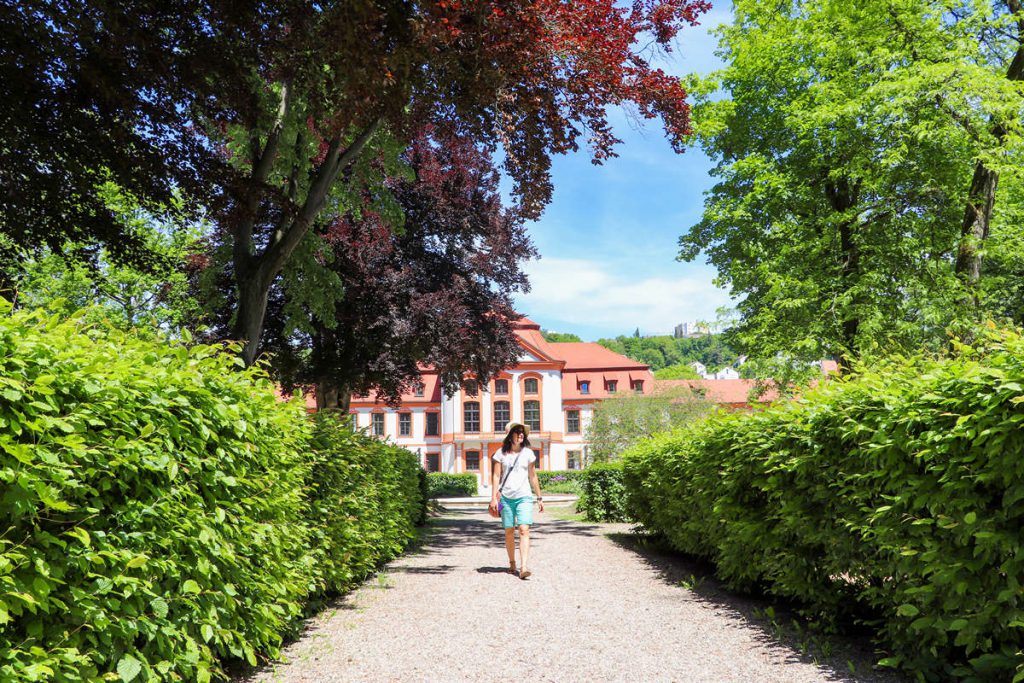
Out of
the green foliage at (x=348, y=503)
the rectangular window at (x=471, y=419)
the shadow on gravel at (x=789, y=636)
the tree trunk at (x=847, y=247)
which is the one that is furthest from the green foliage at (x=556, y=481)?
the shadow on gravel at (x=789, y=636)

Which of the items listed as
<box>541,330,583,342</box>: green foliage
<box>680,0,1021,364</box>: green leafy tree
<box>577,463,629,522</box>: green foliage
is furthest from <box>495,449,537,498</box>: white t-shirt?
<box>541,330,583,342</box>: green foliage

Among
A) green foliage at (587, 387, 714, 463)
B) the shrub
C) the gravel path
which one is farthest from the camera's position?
green foliage at (587, 387, 714, 463)

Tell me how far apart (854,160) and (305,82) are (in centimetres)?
1362

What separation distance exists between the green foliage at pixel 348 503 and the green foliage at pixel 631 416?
33.4 m

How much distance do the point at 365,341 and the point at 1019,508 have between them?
47.1 ft

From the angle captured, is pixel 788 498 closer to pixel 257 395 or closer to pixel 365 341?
pixel 257 395

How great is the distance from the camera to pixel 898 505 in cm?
432

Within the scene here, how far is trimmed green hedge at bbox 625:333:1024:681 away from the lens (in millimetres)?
3541

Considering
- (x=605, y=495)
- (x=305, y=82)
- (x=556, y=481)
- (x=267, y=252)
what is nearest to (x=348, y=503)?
(x=267, y=252)

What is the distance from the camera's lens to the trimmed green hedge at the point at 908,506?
3.54 meters

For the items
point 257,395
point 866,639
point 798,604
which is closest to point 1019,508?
point 866,639

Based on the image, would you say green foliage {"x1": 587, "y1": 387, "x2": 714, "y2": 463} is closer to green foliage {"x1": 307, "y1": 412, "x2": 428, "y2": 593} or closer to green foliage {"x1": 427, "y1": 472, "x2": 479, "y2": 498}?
green foliage {"x1": 427, "y1": 472, "x2": 479, "y2": 498}

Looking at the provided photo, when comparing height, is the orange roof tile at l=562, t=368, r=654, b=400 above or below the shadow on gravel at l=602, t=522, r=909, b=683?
above

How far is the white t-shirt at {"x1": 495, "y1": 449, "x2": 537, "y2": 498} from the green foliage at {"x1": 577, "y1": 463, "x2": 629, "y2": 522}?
999 cm
